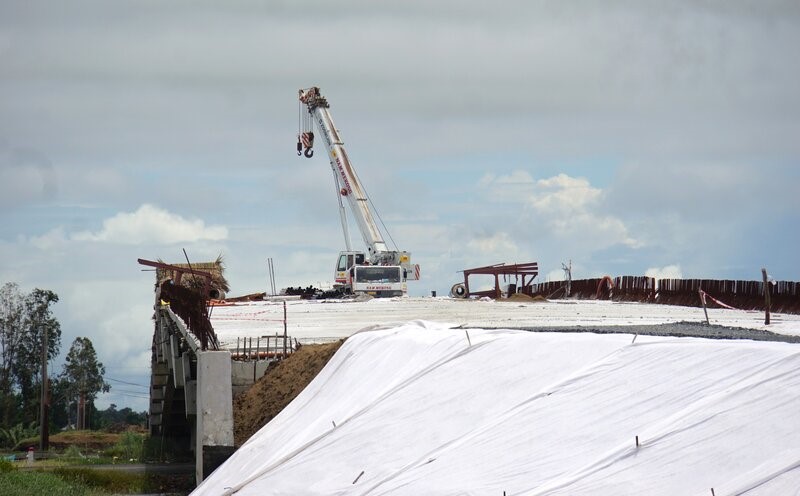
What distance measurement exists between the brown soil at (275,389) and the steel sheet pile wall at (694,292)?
51.1 feet

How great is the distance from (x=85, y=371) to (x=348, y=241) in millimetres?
34281

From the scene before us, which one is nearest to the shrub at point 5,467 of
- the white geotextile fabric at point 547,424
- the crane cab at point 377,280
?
the white geotextile fabric at point 547,424

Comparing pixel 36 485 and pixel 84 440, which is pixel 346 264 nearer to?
pixel 84 440

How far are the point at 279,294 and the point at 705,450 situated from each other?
4107 cm

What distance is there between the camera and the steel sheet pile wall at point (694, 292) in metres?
32.7

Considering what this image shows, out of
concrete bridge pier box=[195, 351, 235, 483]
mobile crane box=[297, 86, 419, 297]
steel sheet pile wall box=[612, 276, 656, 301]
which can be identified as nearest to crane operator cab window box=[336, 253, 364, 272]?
mobile crane box=[297, 86, 419, 297]

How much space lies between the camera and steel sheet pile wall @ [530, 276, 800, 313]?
107 ft

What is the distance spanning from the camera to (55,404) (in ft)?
259

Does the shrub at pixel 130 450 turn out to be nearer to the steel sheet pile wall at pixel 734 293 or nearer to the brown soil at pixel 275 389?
the brown soil at pixel 275 389

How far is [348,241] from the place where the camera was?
184 ft

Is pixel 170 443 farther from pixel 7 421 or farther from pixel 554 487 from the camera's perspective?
pixel 7 421

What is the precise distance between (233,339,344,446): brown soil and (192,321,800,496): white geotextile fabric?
2774 millimetres

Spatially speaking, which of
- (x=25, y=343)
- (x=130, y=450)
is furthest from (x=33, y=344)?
(x=130, y=450)

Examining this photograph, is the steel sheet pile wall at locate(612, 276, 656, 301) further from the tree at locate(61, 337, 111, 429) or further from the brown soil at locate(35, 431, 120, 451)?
the tree at locate(61, 337, 111, 429)
